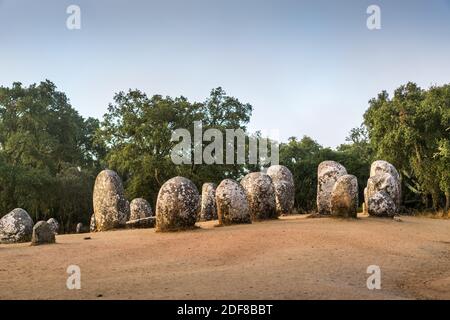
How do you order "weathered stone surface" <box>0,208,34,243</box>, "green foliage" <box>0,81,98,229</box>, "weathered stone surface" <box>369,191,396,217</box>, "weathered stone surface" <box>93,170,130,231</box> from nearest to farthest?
"weathered stone surface" <box>0,208,34,243</box>, "weathered stone surface" <box>369,191,396,217</box>, "weathered stone surface" <box>93,170,130,231</box>, "green foliage" <box>0,81,98,229</box>

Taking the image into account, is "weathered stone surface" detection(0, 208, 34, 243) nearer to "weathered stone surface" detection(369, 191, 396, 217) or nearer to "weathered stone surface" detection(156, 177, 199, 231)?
"weathered stone surface" detection(156, 177, 199, 231)

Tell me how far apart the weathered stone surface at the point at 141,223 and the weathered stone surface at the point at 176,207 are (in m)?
4.25

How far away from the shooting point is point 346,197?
58.6 feet

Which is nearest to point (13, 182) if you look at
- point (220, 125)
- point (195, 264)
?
point (220, 125)

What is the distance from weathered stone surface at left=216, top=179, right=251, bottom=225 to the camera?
17.5 m

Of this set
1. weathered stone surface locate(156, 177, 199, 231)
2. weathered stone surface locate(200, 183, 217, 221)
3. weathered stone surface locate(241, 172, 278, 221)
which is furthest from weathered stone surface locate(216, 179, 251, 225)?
weathered stone surface locate(200, 183, 217, 221)

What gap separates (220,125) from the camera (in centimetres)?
3181

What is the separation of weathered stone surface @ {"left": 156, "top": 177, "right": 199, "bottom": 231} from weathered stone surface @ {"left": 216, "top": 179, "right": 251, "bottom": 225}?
1.45 meters

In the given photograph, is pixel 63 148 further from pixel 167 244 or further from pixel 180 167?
pixel 167 244

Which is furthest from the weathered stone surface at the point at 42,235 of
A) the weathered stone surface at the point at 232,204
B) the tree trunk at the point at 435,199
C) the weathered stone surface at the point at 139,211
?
the tree trunk at the point at 435,199

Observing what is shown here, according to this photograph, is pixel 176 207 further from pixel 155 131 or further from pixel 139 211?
pixel 155 131

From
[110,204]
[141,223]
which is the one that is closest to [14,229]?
[110,204]

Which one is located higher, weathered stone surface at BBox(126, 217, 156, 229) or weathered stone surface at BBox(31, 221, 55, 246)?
weathered stone surface at BBox(31, 221, 55, 246)

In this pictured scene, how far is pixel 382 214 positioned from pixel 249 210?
5.16m
